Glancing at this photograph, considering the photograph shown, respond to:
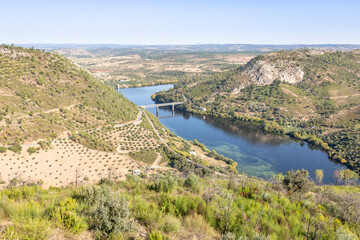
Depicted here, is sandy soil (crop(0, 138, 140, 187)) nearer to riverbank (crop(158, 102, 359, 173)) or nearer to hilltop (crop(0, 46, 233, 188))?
hilltop (crop(0, 46, 233, 188))

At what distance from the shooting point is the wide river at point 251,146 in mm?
66688

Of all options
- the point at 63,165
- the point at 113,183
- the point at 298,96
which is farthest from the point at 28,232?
the point at 298,96

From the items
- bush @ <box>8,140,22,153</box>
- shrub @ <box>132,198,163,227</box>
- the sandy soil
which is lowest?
the sandy soil

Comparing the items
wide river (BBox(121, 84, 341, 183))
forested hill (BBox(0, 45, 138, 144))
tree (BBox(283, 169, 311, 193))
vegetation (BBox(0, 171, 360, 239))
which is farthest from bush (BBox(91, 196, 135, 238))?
wide river (BBox(121, 84, 341, 183))

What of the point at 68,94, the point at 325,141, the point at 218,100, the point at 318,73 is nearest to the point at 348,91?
the point at 318,73

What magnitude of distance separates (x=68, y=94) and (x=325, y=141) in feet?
312

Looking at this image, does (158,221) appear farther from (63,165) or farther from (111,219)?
(63,165)

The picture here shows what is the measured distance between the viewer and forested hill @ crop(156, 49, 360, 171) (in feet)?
283

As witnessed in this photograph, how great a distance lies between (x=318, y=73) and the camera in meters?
137

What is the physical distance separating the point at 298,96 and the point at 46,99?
128146 mm

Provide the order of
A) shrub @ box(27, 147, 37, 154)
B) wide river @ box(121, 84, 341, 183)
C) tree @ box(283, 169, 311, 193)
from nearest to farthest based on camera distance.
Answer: tree @ box(283, 169, 311, 193)
shrub @ box(27, 147, 37, 154)
wide river @ box(121, 84, 341, 183)

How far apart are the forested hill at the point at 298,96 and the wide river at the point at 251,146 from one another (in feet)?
19.4

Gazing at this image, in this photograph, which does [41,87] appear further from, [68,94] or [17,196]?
[17,196]

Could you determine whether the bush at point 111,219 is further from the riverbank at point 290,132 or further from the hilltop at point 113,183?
the riverbank at point 290,132
